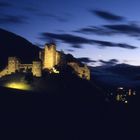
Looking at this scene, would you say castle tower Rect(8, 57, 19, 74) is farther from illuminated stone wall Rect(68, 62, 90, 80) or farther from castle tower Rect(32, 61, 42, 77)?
illuminated stone wall Rect(68, 62, 90, 80)

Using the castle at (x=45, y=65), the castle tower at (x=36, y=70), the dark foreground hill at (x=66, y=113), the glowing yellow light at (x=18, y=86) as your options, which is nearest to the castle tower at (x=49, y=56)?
the castle at (x=45, y=65)

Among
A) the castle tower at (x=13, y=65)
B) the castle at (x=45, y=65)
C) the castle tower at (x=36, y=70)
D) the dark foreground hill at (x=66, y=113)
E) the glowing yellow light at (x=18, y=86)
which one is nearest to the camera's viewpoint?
the dark foreground hill at (x=66, y=113)

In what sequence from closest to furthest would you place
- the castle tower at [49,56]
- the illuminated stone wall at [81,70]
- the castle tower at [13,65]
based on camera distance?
1. the castle tower at [13,65]
2. the castle tower at [49,56]
3. the illuminated stone wall at [81,70]

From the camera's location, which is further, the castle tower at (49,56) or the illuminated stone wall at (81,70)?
the illuminated stone wall at (81,70)

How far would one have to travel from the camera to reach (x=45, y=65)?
383 feet

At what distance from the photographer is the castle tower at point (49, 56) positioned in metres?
116

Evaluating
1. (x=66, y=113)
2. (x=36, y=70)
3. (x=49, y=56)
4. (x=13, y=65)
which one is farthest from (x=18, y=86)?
(x=49, y=56)

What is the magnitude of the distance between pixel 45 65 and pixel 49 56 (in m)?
2.72

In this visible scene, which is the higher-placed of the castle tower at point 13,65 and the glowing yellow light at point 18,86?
the castle tower at point 13,65

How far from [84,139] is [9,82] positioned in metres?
32.5

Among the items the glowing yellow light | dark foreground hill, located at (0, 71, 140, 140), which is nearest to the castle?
dark foreground hill, located at (0, 71, 140, 140)

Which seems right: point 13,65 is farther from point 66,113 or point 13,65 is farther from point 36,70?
point 66,113

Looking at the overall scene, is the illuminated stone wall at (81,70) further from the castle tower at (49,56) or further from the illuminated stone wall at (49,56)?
the castle tower at (49,56)

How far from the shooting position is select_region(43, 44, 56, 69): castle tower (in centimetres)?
11575
